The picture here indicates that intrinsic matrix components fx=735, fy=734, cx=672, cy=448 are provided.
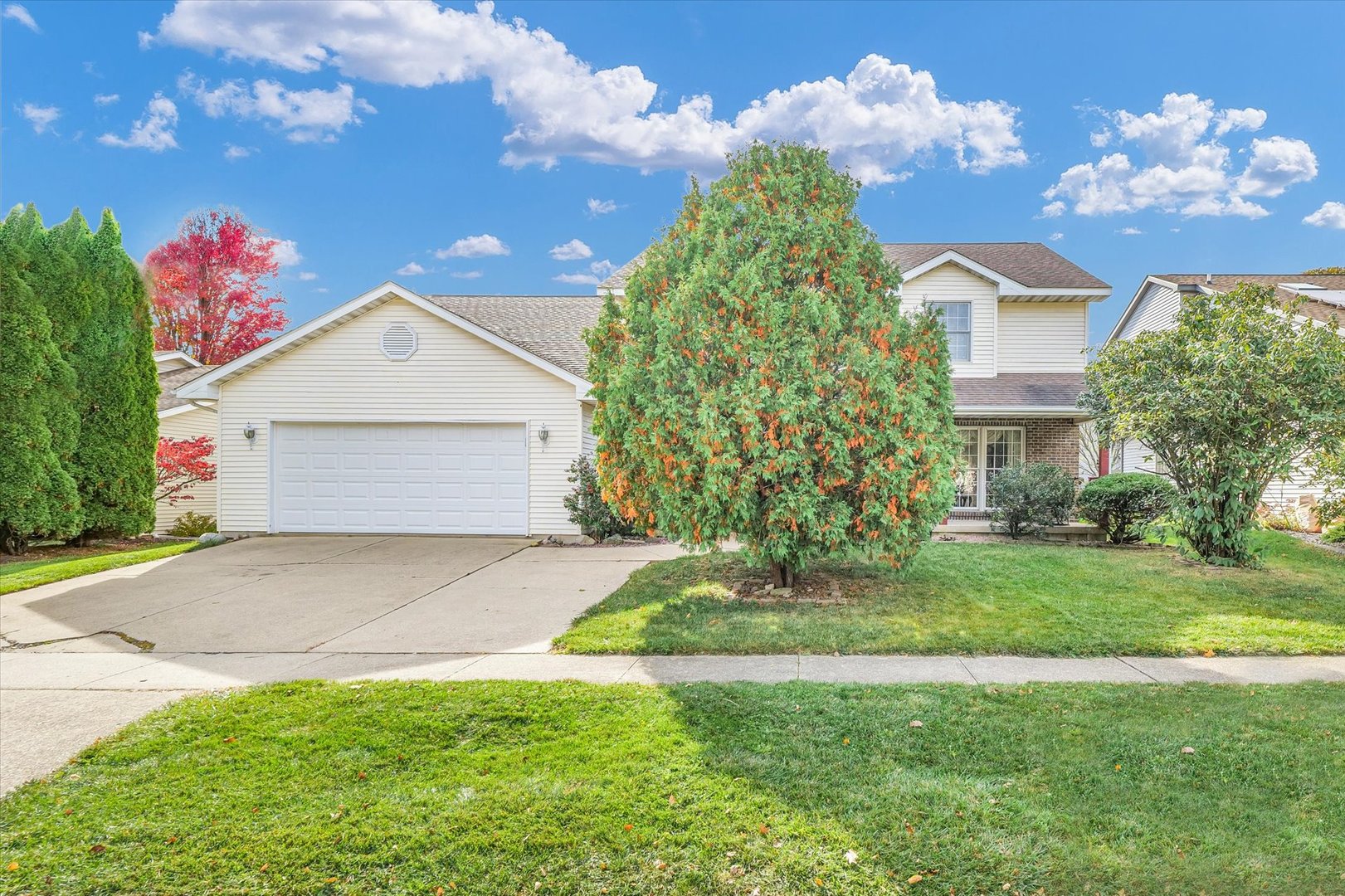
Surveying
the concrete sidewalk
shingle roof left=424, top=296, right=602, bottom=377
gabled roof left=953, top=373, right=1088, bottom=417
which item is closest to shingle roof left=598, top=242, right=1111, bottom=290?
shingle roof left=424, top=296, right=602, bottom=377

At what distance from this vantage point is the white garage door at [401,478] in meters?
13.9

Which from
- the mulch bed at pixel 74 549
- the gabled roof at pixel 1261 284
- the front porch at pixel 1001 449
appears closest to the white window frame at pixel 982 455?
the front porch at pixel 1001 449

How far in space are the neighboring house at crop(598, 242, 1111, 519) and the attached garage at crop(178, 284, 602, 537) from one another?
11.5ft

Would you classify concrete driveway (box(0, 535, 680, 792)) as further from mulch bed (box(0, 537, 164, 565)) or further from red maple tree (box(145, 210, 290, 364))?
red maple tree (box(145, 210, 290, 364))

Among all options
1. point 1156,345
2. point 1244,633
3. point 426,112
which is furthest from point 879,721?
point 426,112

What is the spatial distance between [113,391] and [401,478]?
5.72 meters

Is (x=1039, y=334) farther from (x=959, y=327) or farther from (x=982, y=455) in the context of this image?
(x=982, y=455)

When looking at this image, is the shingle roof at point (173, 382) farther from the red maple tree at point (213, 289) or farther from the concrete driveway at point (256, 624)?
the concrete driveway at point (256, 624)

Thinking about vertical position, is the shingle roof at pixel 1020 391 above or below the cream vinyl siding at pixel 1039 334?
below

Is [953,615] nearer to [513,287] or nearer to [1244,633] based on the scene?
[1244,633]

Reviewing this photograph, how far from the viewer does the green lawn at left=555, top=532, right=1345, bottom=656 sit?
20.3 ft

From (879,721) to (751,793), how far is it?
3.94 ft

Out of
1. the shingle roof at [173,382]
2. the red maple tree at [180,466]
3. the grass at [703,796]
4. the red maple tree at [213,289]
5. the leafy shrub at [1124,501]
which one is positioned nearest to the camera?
the grass at [703,796]

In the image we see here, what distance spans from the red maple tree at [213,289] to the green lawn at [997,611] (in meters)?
22.9
